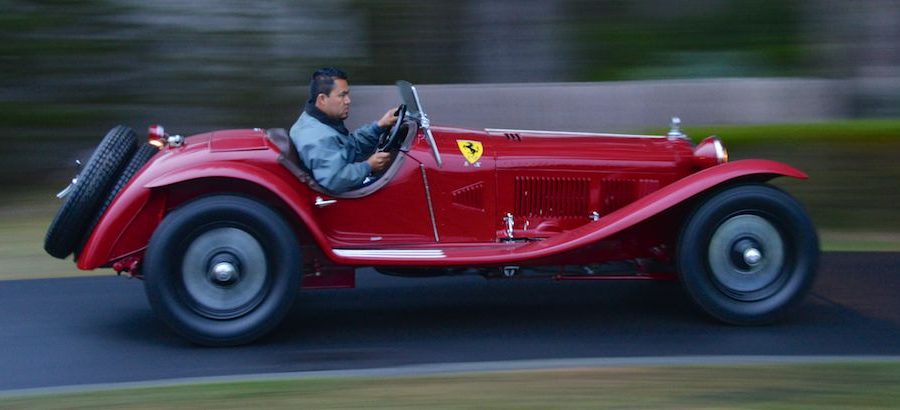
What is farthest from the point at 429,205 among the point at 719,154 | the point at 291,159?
Result: the point at 719,154

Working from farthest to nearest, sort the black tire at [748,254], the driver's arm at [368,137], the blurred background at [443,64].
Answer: the blurred background at [443,64]
the driver's arm at [368,137]
the black tire at [748,254]

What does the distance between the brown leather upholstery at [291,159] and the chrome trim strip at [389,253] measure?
34 cm

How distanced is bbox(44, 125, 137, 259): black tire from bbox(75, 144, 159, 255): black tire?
2 cm

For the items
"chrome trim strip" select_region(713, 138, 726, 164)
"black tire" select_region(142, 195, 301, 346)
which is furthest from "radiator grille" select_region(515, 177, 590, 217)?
A: "black tire" select_region(142, 195, 301, 346)

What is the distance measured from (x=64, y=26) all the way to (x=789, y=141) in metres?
6.54

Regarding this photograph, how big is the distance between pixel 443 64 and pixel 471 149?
5.40 metres

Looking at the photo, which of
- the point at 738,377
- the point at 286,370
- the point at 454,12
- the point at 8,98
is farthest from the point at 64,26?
the point at 738,377

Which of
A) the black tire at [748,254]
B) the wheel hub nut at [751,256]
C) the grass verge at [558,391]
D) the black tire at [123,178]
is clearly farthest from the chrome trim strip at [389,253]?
the wheel hub nut at [751,256]

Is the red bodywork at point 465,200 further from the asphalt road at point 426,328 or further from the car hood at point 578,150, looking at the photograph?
the asphalt road at point 426,328

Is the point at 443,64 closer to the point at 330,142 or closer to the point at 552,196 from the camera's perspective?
the point at 552,196

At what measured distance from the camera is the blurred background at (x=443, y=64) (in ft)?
33.3

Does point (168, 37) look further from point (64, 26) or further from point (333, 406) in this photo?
point (333, 406)

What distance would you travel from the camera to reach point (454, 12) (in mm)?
11156

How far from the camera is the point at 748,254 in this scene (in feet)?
18.5
